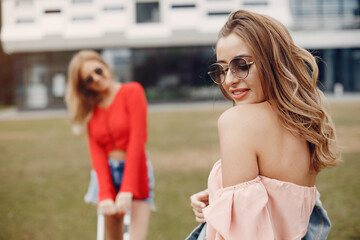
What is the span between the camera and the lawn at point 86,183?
15.1 ft

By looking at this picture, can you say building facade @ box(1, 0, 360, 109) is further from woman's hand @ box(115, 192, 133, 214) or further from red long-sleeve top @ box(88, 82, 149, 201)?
woman's hand @ box(115, 192, 133, 214)

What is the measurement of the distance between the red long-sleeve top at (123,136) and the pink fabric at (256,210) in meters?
1.35

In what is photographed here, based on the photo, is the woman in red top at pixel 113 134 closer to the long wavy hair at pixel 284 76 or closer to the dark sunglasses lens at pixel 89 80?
the dark sunglasses lens at pixel 89 80

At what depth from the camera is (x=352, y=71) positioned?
92.2ft

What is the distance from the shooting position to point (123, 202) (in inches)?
96.0

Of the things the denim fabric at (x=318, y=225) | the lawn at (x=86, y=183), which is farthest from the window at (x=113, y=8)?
the denim fabric at (x=318, y=225)

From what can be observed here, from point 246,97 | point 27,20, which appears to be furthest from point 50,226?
point 27,20

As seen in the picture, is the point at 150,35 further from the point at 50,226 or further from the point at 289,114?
the point at 289,114

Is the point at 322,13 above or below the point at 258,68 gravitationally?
above

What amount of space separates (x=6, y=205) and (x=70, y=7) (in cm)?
2022

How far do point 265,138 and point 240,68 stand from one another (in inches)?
10.8

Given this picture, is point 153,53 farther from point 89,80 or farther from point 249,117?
point 249,117

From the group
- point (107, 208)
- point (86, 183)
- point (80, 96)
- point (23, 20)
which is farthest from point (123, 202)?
point (23, 20)

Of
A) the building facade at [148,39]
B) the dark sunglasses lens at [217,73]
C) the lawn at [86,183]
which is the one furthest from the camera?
the building facade at [148,39]
